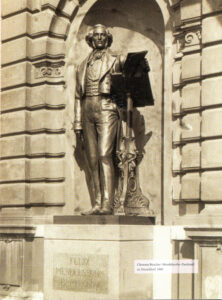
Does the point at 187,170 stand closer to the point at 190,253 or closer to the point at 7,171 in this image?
the point at 190,253

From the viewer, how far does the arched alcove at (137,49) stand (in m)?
11.7

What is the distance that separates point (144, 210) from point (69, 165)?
2122 millimetres

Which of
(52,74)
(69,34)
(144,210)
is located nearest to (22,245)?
(144,210)

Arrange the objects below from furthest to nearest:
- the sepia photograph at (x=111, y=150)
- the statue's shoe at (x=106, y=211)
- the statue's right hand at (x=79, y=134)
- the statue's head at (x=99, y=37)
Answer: the statue's right hand at (x=79, y=134)
the statue's head at (x=99, y=37)
the statue's shoe at (x=106, y=211)
the sepia photograph at (x=111, y=150)

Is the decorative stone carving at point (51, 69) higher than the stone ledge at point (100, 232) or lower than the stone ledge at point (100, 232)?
higher

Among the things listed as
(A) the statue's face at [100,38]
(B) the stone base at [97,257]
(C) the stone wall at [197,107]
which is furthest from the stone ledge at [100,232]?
(A) the statue's face at [100,38]

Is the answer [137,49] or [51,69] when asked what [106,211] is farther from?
[137,49]

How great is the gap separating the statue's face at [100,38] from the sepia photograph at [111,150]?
30 mm

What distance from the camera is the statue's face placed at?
11.4 meters

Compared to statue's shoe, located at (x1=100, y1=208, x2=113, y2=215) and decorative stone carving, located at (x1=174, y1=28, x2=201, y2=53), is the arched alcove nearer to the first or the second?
decorative stone carving, located at (x1=174, y1=28, x2=201, y2=53)

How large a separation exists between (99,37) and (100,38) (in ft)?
0.10

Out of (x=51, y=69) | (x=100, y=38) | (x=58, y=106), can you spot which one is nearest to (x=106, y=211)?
(x=58, y=106)

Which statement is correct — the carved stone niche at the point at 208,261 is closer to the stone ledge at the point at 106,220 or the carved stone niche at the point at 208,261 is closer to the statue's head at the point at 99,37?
the stone ledge at the point at 106,220

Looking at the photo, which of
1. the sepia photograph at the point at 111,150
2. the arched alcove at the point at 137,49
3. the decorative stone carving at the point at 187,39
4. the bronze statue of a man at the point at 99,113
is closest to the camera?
the sepia photograph at the point at 111,150
